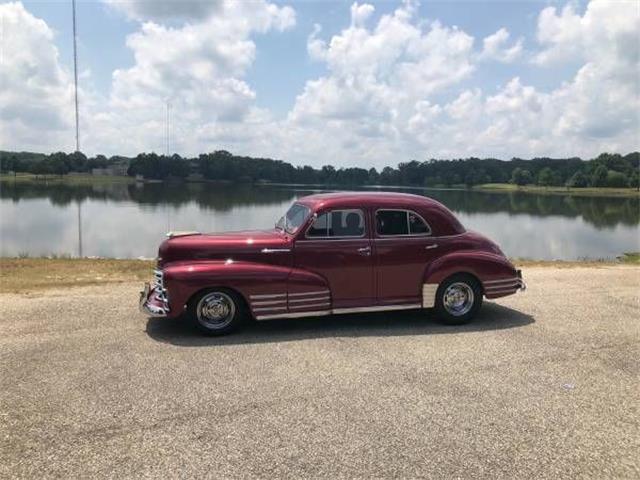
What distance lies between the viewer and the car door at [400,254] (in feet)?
24.3

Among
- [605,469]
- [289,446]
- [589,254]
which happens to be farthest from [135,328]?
[589,254]

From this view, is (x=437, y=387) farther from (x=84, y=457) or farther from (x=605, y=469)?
(x=84, y=457)

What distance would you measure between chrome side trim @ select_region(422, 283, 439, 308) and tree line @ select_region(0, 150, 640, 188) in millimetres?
86131

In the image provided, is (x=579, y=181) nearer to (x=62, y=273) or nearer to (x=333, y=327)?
(x=62, y=273)

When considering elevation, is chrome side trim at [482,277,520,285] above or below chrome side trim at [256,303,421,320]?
above

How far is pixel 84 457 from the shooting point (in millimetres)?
3869

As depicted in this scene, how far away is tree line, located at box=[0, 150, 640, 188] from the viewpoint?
318 feet

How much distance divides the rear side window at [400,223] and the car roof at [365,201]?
0.12m

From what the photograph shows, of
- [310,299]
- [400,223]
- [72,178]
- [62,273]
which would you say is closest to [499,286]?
[400,223]

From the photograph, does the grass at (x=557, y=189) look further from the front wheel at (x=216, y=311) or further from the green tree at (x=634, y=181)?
the front wheel at (x=216, y=311)

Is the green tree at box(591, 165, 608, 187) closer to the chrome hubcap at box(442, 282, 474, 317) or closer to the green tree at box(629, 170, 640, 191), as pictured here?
the green tree at box(629, 170, 640, 191)

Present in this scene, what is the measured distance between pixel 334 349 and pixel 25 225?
28766 mm

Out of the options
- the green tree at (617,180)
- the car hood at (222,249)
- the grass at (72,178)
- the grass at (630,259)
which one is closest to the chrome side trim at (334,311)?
the car hood at (222,249)

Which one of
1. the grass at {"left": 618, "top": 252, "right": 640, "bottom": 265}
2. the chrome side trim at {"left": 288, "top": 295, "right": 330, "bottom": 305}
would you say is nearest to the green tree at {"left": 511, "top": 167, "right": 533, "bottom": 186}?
the grass at {"left": 618, "top": 252, "right": 640, "bottom": 265}
